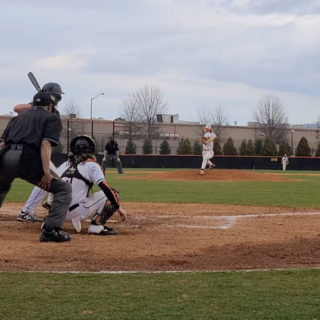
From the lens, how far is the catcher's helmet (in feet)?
27.2

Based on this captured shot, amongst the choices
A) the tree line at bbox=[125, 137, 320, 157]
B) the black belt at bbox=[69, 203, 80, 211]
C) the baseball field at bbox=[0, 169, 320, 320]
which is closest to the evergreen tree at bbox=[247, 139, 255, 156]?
the tree line at bbox=[125, 137, 320, 157]

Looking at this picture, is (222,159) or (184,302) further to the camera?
(222,159)

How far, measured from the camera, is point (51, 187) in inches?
293

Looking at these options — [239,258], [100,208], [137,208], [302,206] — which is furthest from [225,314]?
[302,206]

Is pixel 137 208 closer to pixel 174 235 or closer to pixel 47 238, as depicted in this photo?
pixel 174 235

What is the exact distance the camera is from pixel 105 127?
7488cm

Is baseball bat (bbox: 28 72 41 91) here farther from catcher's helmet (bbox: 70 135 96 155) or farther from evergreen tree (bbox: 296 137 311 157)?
evergreen tree (bbox: 296 137 311 157)

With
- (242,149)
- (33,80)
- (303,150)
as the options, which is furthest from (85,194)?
(242,149)

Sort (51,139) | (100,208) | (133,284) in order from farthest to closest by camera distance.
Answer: (100,208) < (51,139) < (133,284)

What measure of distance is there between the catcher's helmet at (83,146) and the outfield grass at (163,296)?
3.06 m

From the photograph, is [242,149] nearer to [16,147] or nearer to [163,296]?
[16,147]

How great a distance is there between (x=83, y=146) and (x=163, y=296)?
3942 millimetres

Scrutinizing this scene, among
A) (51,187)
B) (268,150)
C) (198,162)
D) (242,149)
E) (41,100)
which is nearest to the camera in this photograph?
(41,100)

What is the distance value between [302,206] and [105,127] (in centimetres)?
6248
